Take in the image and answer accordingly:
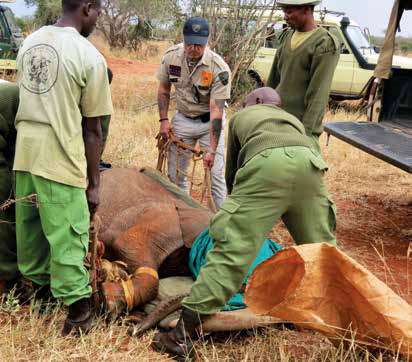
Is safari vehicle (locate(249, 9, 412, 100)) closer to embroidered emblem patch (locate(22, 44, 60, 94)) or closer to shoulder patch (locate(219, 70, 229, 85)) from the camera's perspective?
shoulder patch (locate(219, 70, 229, 85))

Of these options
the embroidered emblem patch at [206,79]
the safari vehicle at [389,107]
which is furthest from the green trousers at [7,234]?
the safari vehicle at [389,107]

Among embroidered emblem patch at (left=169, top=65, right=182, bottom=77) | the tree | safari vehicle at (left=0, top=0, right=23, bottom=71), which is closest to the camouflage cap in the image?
embroidered emblem patch at (left=169, top=65, right=182, bottom=77)

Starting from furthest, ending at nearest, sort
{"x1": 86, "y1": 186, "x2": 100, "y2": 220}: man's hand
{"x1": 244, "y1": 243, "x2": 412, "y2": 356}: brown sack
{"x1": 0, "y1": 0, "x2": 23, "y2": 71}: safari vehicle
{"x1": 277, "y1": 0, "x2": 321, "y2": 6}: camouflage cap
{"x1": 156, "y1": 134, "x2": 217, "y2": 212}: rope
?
{"x1": 0, "y1": 0, "x2": 23, "y2": 71}: safari vehicle, {"x1": 156, "y1": 134, "x2": 217, "y2": 212}: rope, {"x1": 277, "y1": 0, "x2": 321, "y2": 6}: camouflage cap, {"x1": 86, "y1": 186, "x2": 100, "y2": 220}: man's hand, {"x1": 244, "y1": 243, "x2": 412, "y2": 356}: brown sack

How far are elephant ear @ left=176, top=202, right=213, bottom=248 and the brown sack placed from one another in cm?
108

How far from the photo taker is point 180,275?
145 inches

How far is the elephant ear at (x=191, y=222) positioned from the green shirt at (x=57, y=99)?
1.04 m

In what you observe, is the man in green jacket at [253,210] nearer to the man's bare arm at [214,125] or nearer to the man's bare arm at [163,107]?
the man's bare arm at [214,125]

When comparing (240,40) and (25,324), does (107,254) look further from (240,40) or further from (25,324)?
(240,40)

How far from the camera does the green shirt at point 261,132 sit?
286 cm

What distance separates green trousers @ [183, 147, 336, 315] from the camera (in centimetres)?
275

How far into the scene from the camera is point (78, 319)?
289cm

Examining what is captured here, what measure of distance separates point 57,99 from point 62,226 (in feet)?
1.95

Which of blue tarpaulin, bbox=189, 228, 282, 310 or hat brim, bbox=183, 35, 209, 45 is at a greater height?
hat brim, bbox=183, 35, 209, 45

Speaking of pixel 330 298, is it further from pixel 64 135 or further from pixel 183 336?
pixel 64 135
